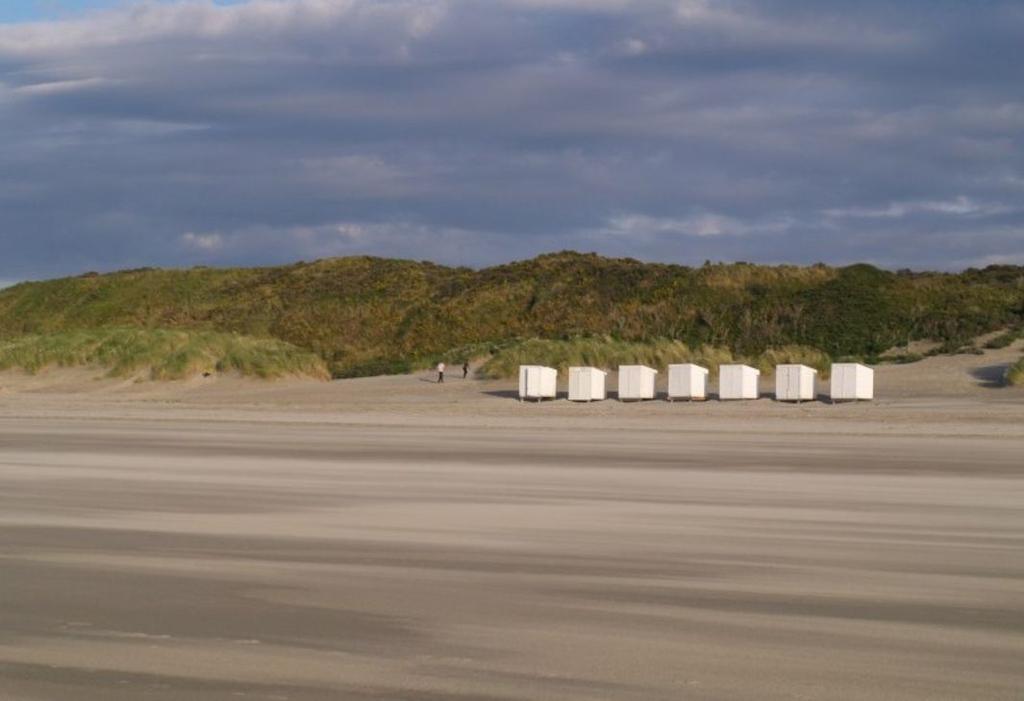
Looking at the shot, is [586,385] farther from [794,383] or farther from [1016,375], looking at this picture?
[1016,375]

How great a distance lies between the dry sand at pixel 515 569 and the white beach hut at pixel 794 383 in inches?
328

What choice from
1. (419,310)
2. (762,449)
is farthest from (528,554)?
(419,310)

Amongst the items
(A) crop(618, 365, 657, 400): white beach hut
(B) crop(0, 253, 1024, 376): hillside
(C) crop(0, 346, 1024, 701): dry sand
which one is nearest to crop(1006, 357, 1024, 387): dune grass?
(B) crop(0, 253, 1024, 376): hillside

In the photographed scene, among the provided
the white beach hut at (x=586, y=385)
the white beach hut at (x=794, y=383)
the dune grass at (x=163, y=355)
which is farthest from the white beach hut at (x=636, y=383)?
the dune grass at (x=163, y=355)

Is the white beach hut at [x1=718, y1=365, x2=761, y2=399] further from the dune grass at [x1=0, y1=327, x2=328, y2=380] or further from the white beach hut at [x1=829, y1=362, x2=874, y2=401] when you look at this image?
the dune grass at [x1=0, y1=327, x2=328, y2=380]

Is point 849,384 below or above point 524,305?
below

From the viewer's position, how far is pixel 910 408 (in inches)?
1137

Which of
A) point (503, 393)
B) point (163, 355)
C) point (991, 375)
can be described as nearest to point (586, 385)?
point (503, 393)

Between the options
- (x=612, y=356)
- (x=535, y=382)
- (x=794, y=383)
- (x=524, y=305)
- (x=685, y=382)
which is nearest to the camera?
(x=794, y=383)

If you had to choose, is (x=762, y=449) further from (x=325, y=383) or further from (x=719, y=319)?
(x=719, y=319)

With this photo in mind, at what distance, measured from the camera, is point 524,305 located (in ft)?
206

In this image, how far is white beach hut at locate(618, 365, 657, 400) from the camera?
3281 cm

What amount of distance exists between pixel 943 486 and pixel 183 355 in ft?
92.0

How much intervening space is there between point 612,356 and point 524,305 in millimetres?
24465
